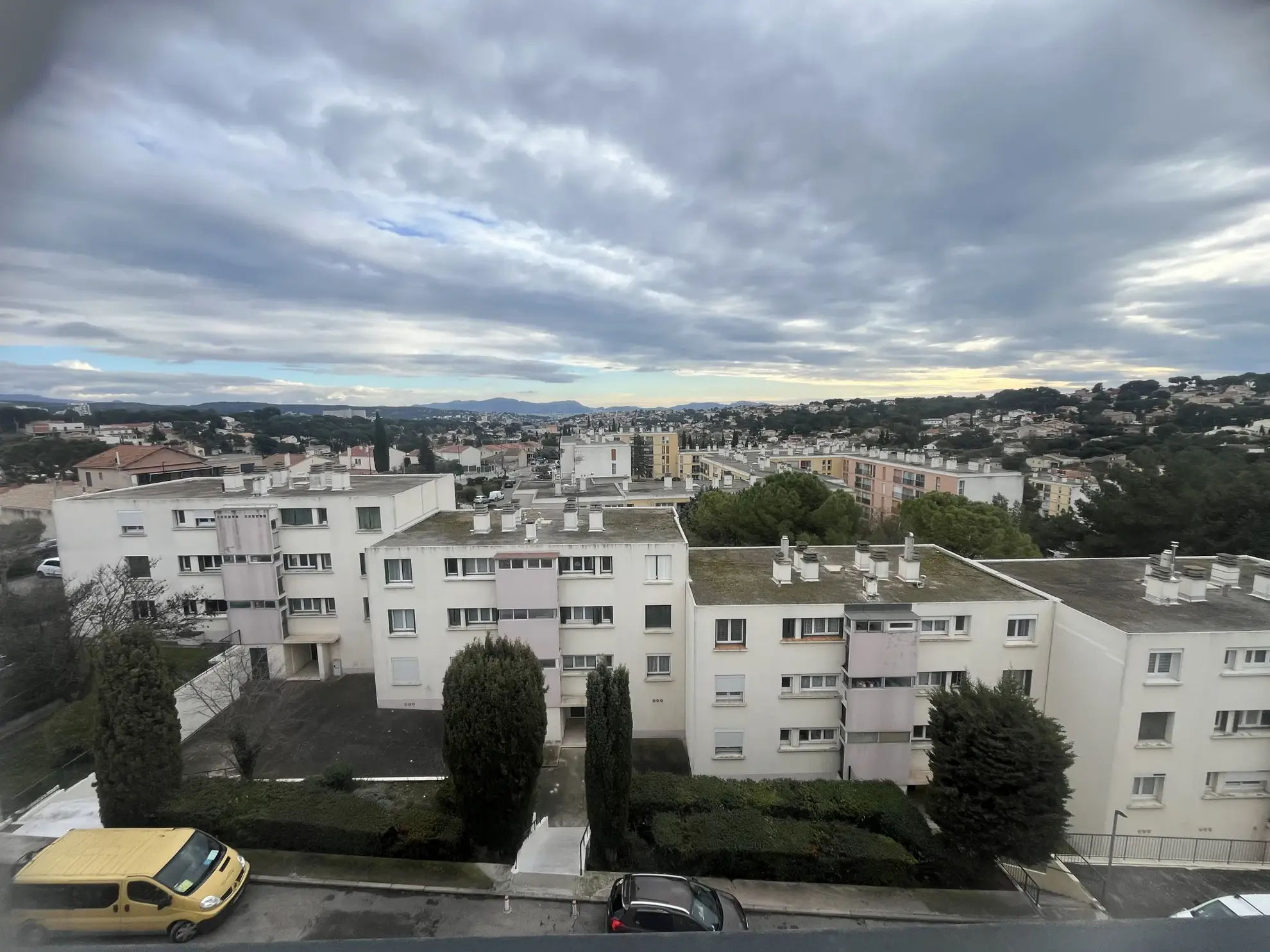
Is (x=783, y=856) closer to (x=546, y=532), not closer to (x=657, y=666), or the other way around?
(x=657, y=666)

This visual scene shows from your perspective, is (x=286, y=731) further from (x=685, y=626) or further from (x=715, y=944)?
(x=715, y=944)

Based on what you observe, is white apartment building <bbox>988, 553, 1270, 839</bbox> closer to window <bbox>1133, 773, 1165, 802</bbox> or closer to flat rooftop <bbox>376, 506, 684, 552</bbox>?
window <bbox>1133, 773, 1165, 802</bbox>

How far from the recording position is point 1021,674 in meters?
14.8

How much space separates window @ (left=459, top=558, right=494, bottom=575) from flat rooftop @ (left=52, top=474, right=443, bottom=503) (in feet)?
17.6

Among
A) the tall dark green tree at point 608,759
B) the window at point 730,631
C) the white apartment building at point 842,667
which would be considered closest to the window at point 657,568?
the white apartment building at point 842,667

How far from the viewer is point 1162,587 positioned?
14.4 meters

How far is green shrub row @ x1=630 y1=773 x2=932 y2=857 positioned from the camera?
11578 mm

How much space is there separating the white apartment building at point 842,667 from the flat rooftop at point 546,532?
3.60 metres

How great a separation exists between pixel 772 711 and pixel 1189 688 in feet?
29.0

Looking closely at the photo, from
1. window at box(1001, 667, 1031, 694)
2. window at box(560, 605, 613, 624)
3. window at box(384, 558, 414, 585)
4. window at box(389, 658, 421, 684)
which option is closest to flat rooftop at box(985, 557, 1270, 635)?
window at box(1001, 667, 1031, 694)

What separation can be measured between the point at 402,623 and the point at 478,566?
10.0ft

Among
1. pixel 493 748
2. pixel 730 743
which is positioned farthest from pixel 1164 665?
pixel 493 748

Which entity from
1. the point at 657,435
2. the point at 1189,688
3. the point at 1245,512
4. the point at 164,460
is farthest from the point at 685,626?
the point at 657,435

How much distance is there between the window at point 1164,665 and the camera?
492 inches
